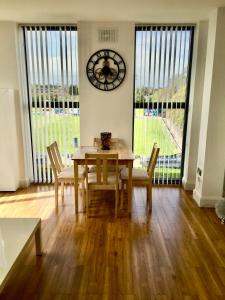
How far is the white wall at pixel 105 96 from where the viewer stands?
3.84 metres

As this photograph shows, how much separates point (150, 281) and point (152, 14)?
3355 millimetres

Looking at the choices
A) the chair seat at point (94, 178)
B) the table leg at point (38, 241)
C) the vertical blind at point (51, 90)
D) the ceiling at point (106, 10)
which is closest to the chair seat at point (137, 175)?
the chair seat at point (94, 178)

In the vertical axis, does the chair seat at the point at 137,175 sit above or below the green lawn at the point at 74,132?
below

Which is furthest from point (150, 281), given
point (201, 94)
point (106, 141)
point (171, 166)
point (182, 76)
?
point (182, 76)

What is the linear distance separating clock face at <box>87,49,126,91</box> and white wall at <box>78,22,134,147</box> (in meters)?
0.06

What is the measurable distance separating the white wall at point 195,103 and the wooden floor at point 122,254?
2.27 feet

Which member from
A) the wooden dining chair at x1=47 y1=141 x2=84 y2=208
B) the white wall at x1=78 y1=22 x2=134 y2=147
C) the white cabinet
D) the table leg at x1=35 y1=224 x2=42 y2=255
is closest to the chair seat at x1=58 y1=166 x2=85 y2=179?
the wooden dining chair at x1=47 y1=141 x2=84 y2=208

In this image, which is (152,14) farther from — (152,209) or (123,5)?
(152,209)

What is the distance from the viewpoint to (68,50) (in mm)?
3934

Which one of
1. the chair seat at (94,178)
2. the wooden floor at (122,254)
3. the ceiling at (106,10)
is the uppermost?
the ceiling at (106,10)

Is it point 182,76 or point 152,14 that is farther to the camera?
point 182,76

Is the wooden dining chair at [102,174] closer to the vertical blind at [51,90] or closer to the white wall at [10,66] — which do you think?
the vertical blind at [51,90]

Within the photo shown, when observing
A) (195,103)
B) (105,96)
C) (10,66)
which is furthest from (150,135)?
(10,66)

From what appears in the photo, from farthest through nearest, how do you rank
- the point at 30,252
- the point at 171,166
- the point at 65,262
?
the point at 171,166, the point at 30,252, the point at 65,262
